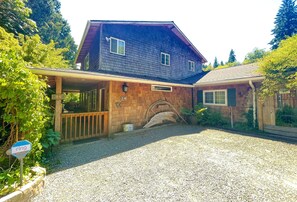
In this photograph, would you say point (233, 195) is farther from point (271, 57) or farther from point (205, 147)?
point (271, 57)

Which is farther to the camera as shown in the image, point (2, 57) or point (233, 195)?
point (2, 57)

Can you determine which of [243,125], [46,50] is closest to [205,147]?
[243,125]

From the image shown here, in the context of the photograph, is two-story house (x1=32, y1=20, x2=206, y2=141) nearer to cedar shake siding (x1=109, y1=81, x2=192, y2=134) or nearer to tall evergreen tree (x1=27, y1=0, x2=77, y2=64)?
cedar shake siding (x1=109, y1=81, x2=192, y2=134)

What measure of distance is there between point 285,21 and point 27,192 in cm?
2945

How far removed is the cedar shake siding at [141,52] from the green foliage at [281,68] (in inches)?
236

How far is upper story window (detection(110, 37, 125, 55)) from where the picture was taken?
333 inches

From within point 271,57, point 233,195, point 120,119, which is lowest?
point 233,195

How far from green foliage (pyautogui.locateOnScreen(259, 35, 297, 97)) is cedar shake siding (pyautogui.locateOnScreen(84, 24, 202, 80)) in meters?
5.99

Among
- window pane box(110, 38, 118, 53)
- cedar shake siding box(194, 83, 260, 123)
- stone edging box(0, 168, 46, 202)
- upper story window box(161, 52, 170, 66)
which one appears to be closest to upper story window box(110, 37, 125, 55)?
window pane box(110, 38, 118, 53)

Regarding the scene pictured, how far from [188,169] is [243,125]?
660cm

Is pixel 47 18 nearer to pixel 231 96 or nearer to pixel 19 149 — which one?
pixel 231 96

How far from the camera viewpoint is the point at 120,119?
7105 millimetres

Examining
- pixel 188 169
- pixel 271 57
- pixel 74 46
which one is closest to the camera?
pixel 188 169

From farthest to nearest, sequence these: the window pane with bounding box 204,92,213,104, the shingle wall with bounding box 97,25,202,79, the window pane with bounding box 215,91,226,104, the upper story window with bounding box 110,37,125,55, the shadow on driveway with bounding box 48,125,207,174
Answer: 1. the window pane with bounding box 204,92,213,104
2. the window pane with bounding box 215,91,226,104
3. the upper story window with bounding box 110,37,125,55
4. the shingle wall with bounding box 97,25,202,79
5. the shadow on driveway with bounding box 48,125,207,174
